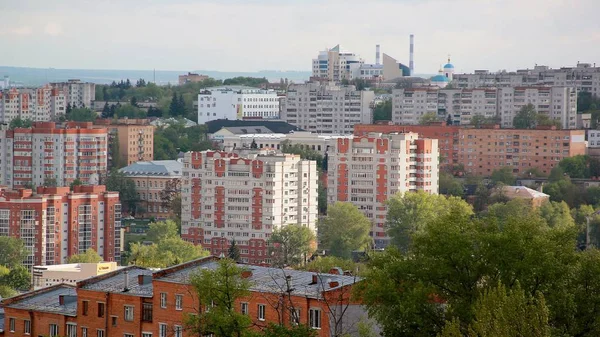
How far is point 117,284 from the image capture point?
27.4 meters

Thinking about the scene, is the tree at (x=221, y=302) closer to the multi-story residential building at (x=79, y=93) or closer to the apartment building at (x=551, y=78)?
the apartment building at (x=551, y=78)

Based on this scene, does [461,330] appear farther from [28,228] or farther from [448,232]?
[28,228]

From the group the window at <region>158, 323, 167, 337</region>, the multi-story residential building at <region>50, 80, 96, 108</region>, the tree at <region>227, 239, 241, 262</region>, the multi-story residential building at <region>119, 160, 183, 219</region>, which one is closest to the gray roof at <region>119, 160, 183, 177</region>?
the multi-story residential building at <region>119, 160, 183, 219</region>

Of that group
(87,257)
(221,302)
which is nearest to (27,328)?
(221,302)

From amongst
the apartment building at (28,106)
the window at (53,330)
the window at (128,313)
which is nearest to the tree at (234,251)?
the window at (53,330)

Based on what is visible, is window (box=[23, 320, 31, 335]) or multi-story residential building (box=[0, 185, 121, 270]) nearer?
window (box=[23, 320, 31, 335])

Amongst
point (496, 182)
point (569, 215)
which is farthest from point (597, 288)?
point (496, 182)

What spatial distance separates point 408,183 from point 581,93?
35750mm

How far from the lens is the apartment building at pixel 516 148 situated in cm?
8494

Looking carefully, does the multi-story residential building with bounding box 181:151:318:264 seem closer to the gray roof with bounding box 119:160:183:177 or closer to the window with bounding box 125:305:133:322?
the gray roof with bounding box 119:160:183:177

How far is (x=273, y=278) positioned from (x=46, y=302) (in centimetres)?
396

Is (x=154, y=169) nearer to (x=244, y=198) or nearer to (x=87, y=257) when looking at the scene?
(x=244, y=198)

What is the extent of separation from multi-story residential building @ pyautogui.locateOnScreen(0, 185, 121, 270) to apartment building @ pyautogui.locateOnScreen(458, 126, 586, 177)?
26.5 meters

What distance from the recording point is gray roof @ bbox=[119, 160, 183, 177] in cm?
8112
